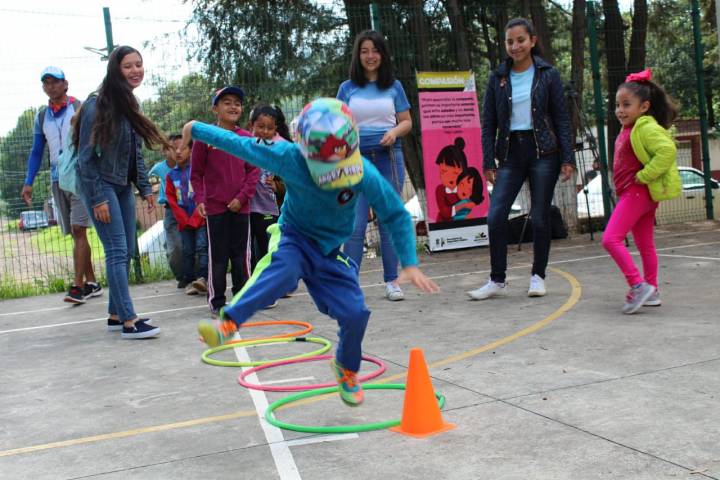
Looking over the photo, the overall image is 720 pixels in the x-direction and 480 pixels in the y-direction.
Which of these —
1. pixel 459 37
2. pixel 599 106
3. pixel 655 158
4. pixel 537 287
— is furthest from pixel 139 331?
pixel 599 106

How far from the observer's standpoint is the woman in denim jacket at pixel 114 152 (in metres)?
6.23

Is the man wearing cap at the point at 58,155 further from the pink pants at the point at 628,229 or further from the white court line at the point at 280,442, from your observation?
the pink pants at the point at 628,229

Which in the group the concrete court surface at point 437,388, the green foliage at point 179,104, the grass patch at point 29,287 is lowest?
the concrete court surface at point 437,388

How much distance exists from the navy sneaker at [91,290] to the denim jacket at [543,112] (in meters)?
4.86

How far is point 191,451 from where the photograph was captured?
3.52 meters

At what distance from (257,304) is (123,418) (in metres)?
1.00

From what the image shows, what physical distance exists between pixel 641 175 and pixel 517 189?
52.1 inches

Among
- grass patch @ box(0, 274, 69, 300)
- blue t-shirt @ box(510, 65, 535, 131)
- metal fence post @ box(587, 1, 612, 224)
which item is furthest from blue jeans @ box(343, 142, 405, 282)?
metal fence post @ box(587, 1, 612, 224)

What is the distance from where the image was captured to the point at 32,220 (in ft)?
33.8

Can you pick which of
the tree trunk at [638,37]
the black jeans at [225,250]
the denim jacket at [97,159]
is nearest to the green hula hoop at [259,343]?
the black jeans at [225,250]

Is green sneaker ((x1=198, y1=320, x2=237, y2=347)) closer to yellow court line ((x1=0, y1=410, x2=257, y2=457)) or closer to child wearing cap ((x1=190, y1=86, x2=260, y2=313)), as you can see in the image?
yellow court line ((x1=0, y1=410, x2=257, y2=457))

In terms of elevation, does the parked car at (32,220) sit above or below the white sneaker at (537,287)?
above

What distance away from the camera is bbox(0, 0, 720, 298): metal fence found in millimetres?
10484

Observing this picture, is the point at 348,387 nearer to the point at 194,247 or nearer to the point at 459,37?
the point at 194,247
